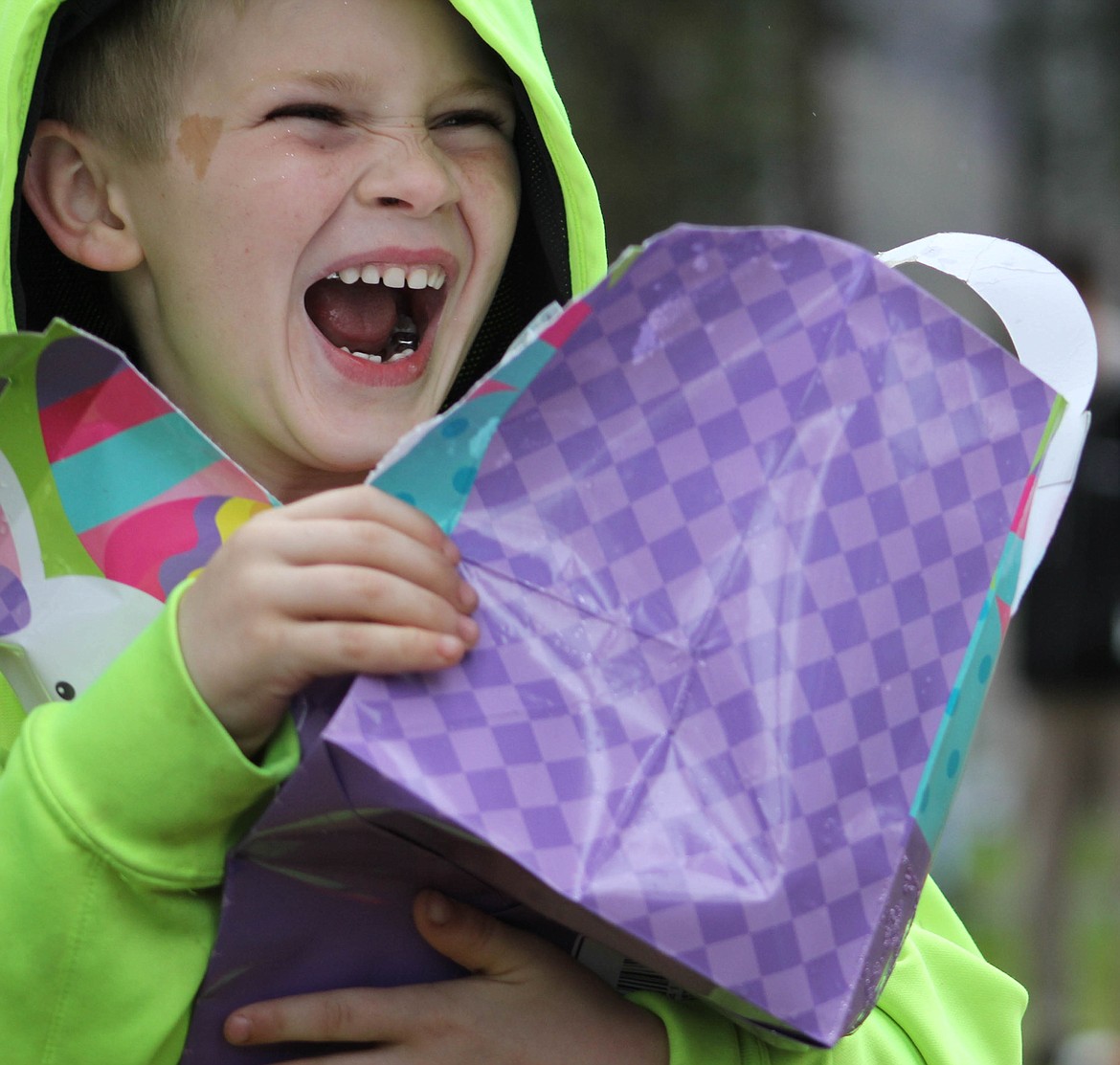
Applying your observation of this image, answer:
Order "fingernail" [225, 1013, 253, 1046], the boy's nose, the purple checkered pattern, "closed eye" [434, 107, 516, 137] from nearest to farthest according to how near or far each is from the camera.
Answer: the purple checkered pattern, "fingernail" [225, 1013, 253, 1046], the boy's nose, "closed eye" [434, 107, 516, 137]

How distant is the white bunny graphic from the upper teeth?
361 mm

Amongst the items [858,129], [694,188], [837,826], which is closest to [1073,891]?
[694,188]

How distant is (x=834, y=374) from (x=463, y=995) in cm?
52

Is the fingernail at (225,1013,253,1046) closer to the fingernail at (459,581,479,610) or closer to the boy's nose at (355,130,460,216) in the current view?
the fingernail at (459,581,479,610)

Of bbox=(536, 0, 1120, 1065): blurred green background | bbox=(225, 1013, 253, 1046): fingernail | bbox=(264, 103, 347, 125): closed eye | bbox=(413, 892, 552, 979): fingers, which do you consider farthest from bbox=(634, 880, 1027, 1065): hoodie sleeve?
bbox=(536, 0, 1120, 1065): blurred green background

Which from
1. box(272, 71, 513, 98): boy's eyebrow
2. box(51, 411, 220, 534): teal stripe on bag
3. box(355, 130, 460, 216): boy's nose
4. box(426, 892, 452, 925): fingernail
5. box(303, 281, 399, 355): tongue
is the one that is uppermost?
box(272, 71, 513, 98): boy's eyebrow

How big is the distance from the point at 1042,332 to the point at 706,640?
0.38 meters

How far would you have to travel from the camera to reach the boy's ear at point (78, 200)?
1.54m

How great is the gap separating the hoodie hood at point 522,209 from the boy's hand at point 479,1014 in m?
0.71

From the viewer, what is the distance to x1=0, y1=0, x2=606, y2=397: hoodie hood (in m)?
1.47

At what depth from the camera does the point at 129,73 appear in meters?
1.50

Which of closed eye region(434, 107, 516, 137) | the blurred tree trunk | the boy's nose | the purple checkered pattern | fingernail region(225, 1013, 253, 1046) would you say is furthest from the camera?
the blurred tree trunk

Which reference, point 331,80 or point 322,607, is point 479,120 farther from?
point 322,607

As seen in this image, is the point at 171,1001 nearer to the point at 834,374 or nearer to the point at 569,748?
the point at 569,748
